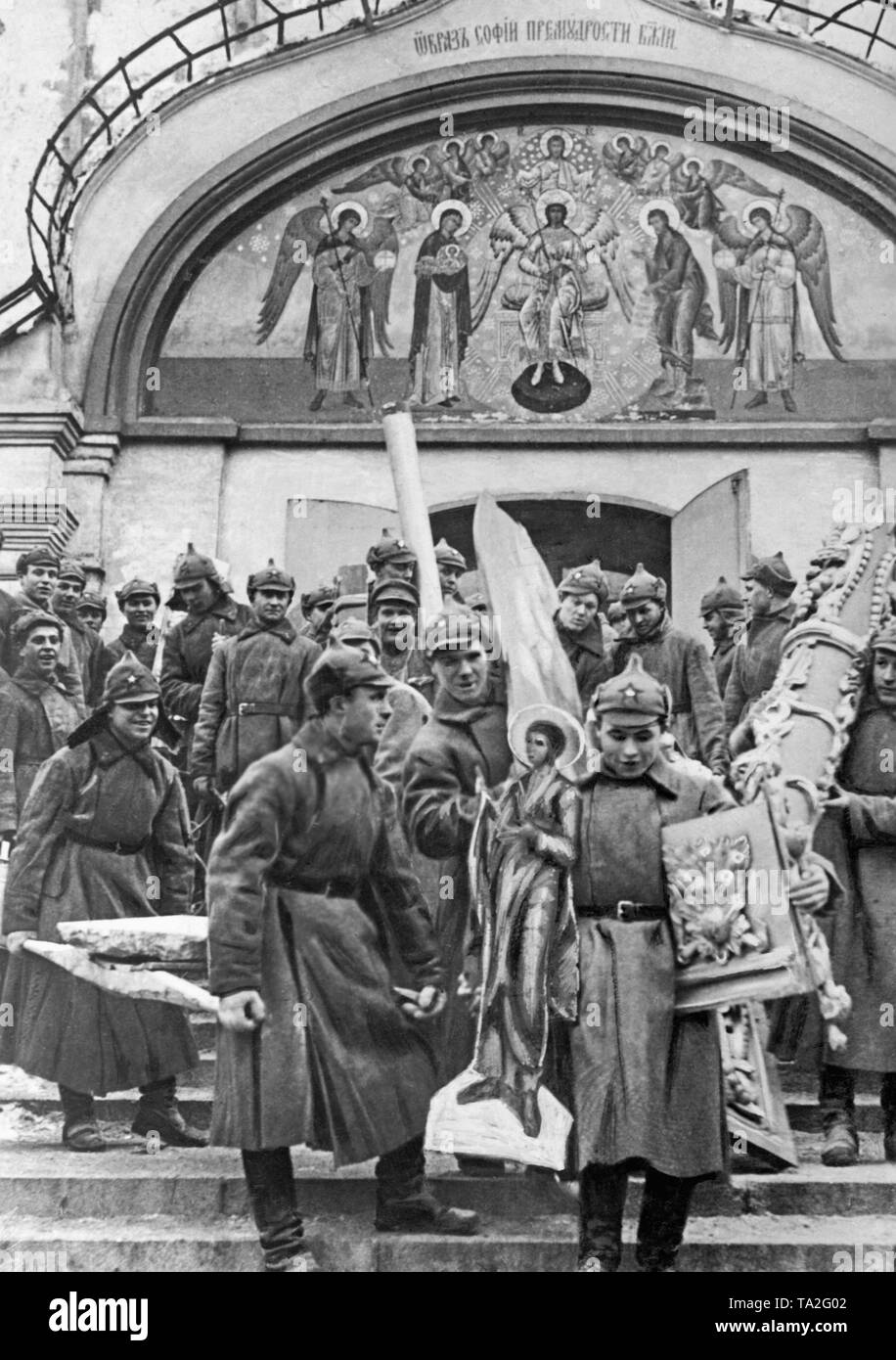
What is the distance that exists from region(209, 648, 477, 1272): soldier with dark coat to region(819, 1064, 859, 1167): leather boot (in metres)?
1.12

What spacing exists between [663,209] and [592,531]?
1.43 metres

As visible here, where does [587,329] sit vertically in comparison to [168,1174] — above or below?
above

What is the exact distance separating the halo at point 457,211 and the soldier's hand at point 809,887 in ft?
11.1

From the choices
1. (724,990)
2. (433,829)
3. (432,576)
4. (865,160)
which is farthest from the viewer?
(865,160)

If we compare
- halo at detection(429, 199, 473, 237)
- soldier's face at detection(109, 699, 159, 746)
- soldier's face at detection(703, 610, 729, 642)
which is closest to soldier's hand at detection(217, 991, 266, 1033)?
soldier's face at detection(109, 699, 159, 746)

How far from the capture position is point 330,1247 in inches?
244

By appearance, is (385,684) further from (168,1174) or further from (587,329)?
(587,329)

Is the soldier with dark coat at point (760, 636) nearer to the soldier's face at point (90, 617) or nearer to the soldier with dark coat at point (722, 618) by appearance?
the soldier with dark coat at point (722, 618)

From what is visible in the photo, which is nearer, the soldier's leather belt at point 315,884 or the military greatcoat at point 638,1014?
the military greatcoat at point 638,1014

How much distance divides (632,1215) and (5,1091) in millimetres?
2040

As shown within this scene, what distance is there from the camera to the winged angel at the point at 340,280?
855 cm

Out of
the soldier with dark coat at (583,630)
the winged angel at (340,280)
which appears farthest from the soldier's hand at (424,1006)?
the winged angel at (340,280)
